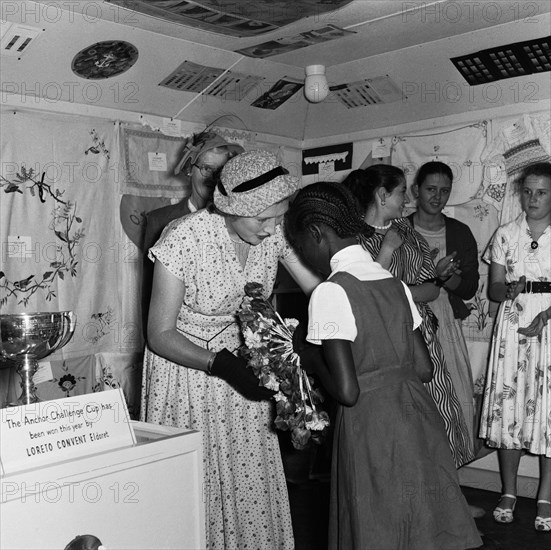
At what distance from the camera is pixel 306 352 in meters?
1.96

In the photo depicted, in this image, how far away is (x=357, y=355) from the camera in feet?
6.16

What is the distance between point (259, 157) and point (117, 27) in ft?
5.32

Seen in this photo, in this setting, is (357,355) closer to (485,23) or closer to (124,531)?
(124,531)

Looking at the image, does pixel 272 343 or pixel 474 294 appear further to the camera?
pixel 474 294

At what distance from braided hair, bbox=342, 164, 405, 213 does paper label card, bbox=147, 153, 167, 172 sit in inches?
52.5

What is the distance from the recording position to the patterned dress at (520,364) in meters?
3.56

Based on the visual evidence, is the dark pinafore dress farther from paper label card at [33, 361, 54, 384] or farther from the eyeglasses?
paper label card at [33, 361, 54, 384]

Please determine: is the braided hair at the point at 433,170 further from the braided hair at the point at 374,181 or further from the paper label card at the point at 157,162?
the paper label card at the point at 157,162

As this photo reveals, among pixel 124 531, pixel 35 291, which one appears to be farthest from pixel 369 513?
pixel 35 291

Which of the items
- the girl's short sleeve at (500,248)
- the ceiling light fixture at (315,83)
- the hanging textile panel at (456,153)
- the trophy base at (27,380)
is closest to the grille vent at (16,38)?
the ceiling light fixture at (315,83)

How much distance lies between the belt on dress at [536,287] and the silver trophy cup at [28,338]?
2.58m

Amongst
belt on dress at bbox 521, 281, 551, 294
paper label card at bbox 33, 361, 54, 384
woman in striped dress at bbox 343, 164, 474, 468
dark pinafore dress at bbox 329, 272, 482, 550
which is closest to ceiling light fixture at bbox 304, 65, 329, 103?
woman in striped dress at bbox 343, 164, 474, 468

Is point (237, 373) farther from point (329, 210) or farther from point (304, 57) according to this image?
point (304, 57)

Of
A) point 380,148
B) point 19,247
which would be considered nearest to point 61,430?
point 19,247
